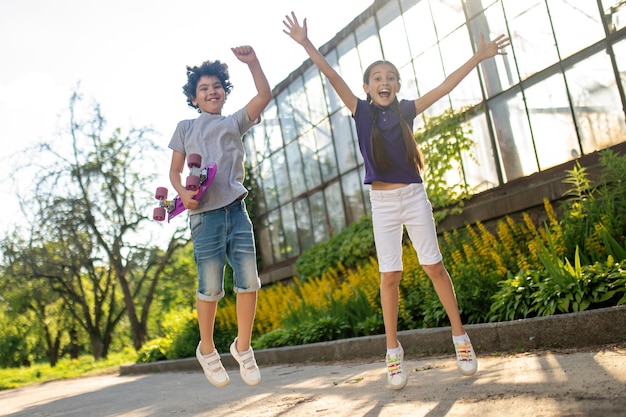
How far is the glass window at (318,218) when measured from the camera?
48.8 feet

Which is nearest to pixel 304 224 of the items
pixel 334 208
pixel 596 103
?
pixel 334 208

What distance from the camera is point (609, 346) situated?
13.5 ft

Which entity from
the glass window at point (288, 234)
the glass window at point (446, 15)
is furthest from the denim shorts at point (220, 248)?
the glass window at point (288, 234)

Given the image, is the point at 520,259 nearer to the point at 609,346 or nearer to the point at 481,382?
the point at 609,346

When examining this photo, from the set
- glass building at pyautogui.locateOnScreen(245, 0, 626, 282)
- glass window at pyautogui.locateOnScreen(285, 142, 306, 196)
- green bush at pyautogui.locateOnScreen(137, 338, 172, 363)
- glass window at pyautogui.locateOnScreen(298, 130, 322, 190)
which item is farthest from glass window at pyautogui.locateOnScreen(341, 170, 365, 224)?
green bush at pyautogui.locateOnScreen(137, 338, 172, 363)

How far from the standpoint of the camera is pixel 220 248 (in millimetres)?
3779

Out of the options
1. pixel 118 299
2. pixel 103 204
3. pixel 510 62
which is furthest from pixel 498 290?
pixel 118 299

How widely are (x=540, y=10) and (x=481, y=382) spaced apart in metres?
7.61

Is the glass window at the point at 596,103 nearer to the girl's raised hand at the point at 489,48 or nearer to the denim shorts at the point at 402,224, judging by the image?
the girl's raised hand at the point at 489,48

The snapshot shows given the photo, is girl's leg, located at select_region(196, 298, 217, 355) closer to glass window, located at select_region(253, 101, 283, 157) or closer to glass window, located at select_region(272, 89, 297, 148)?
glass window, located at select_region(272, 89, 297, 148)

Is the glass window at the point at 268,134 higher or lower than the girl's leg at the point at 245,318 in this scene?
higher

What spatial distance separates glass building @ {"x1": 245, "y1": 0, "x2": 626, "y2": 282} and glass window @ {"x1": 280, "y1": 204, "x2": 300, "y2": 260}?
0.04 meters

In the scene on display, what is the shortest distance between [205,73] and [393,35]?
8.92m

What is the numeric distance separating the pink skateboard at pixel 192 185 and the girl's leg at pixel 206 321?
572mm
